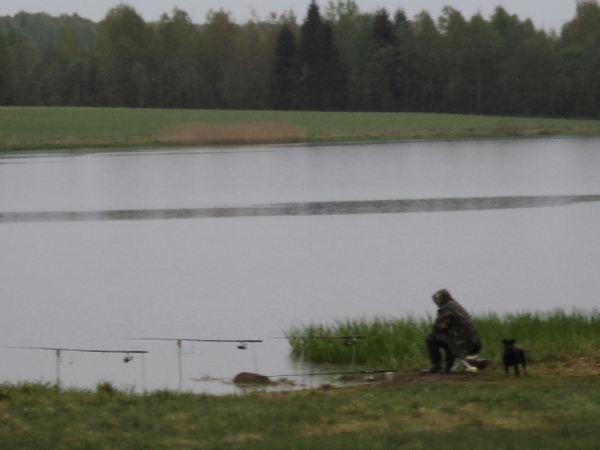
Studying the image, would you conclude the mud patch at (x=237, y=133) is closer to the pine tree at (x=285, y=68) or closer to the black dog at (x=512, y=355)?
the pine tree at (x=285, y=68)

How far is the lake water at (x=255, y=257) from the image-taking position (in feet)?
56.3

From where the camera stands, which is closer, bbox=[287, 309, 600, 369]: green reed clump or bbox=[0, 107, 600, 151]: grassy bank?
bbox=[287, 309, 600, 369]: green reed clump

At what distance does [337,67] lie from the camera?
12250 cm

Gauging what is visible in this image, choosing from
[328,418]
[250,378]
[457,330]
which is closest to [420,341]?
[457,330]

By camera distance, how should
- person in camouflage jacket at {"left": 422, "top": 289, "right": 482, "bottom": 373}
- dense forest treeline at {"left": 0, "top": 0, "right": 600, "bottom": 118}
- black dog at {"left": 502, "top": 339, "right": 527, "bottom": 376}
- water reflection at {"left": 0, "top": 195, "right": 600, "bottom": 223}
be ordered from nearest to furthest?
black dog at {"left": 502, "top": 339, "right": 527, "bottom": 376}
person in camouflage jacket at {"left": 422, "top": 289, "right": 482, "bottom": 373}
water reflection at {"left": 0, "top": 195, "right": 600, "bottom": 223}
dense forest treeline at {"left": 0, "top": 0, "right": 600, "bottom": 118}

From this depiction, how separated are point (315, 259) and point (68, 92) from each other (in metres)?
115

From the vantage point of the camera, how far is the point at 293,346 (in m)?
15.8

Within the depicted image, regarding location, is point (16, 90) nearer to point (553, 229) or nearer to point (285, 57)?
point (285, 57)

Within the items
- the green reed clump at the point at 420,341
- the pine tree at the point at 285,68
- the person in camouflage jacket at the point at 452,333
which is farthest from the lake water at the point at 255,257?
the pine tree at the point at 285,68

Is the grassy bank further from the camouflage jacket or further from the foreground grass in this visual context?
the foreground grass

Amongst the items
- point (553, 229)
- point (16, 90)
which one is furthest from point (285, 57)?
point (553, 229)

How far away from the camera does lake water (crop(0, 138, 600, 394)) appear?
17.2 metres

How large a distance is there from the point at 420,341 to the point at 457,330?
1981 mm

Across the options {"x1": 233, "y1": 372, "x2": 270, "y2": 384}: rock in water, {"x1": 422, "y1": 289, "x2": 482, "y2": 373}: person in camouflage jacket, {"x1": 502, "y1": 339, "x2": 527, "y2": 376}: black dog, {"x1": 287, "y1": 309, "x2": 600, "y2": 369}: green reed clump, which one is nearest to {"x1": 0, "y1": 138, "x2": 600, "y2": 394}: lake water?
{"x1": 233, "y1": 372, "x2": 270, "y2": 384}: rock in water
